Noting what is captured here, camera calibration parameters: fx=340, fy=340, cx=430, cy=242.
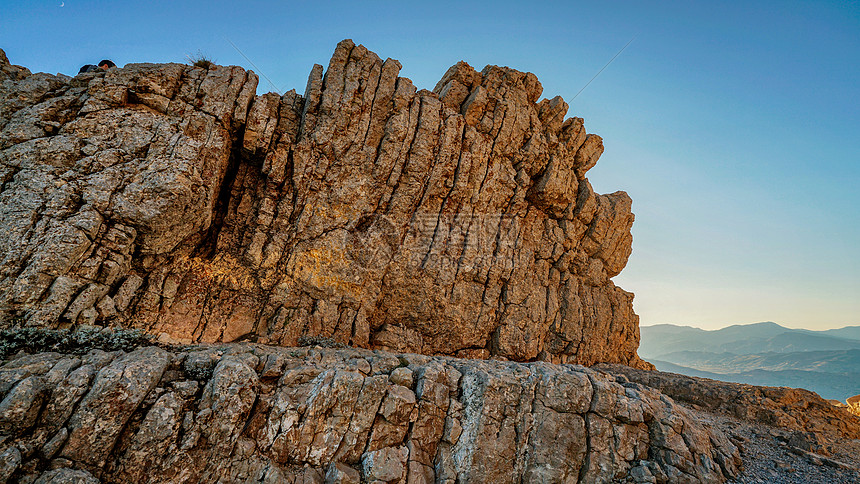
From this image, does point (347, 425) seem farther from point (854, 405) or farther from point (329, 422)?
point (854, 405)

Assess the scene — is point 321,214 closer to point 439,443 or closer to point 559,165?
point 439,443

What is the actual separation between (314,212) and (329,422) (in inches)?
651

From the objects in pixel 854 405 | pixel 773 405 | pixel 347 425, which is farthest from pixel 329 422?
pixel 854 405

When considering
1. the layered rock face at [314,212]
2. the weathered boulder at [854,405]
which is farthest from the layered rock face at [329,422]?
the weathered boulder at [854,405]

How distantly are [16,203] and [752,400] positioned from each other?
2005 inches

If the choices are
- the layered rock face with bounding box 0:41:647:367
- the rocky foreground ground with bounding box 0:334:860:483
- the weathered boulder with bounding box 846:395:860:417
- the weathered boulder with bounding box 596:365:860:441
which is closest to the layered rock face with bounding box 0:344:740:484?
the rocky foreground ground with bounding box 0:334:860:483

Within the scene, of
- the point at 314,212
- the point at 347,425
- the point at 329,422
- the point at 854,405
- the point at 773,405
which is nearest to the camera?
the point at 329,422

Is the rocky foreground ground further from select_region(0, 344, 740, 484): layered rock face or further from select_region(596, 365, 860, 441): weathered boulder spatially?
select_region(596, 365, 860, 441): weathered boulder

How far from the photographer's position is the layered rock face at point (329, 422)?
512 inches

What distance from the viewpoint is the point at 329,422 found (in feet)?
52.7

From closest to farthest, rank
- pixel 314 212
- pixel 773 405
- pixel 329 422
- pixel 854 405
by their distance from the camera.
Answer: pixel 329 422 → pixel 773 405 → pixel 314 212 → pixel 854 405

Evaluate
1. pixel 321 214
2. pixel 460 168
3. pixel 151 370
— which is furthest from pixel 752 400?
pixel 151 370

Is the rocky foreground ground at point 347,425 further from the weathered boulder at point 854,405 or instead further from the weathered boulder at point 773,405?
the weathered boulder at point 854,405

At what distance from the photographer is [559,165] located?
1433 inches
